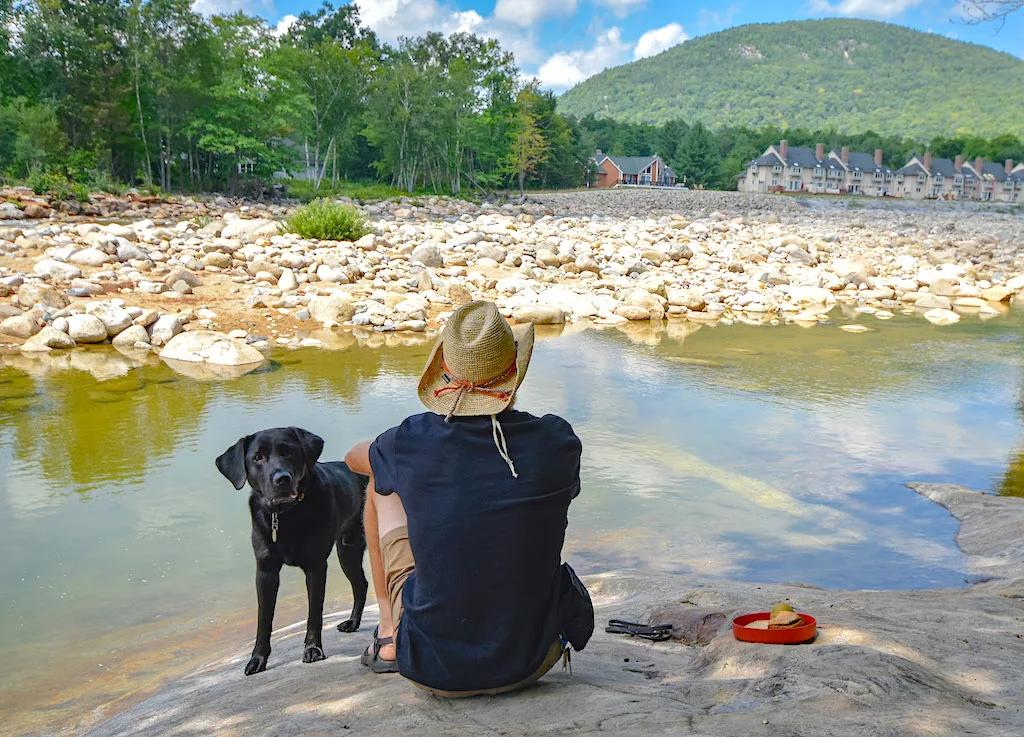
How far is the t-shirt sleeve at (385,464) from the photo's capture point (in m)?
2.53

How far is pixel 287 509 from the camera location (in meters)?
3.25

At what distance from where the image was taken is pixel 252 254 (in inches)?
681

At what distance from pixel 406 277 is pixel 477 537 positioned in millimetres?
14562

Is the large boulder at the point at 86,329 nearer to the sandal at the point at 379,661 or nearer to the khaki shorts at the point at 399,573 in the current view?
the sandal at the point at 379,661

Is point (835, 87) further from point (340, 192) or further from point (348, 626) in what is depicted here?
point (348, 626)

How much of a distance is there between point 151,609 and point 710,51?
702 feet

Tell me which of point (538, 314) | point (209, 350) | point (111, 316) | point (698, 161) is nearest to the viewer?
point (209, 350)

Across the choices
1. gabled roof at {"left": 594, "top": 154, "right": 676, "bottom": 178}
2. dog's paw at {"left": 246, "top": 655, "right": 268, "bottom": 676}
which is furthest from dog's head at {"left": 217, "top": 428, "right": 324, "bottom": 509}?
gabled roof at {"left": 594, "top": 154, "right": 676, "bottom": 178}

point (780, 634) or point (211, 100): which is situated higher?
point (211, 100)

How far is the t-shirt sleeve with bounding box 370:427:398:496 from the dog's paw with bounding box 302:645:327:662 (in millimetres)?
1199

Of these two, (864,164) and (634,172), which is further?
(864,164)

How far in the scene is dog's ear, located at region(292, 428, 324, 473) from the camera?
3.27m

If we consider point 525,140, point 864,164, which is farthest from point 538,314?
point 864,164

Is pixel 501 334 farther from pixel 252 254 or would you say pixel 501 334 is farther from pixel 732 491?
pixel 252 254
